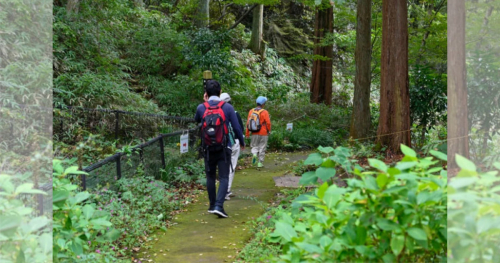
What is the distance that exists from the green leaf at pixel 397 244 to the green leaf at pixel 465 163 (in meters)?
0.45

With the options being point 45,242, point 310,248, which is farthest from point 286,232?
point 45,242

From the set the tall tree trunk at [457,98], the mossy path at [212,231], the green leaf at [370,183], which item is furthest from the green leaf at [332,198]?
the mossy path at [212,231]

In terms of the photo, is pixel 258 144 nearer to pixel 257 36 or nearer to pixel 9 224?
pixel 9 224

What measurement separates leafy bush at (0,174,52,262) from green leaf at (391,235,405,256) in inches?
59.5

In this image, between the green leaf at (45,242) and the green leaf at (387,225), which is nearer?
the green leaf at (387,225)

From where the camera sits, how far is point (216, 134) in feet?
21.2

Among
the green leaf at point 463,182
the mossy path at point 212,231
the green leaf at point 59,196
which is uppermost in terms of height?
the green leaf at point 463,182

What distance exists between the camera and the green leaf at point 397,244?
2055 mm

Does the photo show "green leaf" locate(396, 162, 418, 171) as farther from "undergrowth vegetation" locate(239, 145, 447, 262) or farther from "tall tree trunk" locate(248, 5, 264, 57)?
"tall tree trunk" locate(248, 5, 264, 57)

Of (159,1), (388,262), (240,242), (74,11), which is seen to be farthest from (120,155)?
(159,1)

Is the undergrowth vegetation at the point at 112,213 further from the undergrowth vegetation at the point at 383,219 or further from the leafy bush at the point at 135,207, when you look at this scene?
the undergrowth vegetation at the point at 383,219

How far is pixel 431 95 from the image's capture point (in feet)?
44.9

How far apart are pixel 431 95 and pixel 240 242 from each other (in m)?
9.64

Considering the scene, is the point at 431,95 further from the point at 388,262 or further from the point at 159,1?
the point at 159,1
